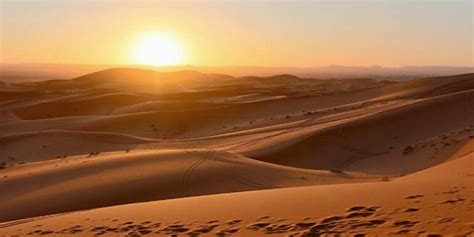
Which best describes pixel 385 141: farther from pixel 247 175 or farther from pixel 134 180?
pixel 134 180

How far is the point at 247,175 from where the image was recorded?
1121 cm

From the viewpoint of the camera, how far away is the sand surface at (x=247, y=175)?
628 cm

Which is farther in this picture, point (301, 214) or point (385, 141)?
point (385, 141)

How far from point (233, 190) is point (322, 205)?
12.2ft

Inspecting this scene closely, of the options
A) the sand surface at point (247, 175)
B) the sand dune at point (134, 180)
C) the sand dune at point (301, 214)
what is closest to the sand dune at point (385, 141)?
the sand surface at point (247, 175)

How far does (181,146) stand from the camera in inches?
733

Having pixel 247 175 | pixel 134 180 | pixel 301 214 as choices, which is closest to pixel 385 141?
pixel 247 175

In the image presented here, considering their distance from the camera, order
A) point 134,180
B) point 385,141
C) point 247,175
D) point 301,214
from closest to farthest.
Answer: point 301,214
point 134,180
point 247,175
point 385,141

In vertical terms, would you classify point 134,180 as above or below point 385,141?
above

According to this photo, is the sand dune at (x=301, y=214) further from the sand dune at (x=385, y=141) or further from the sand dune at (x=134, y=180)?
the sand dune at (x=385, y=141)

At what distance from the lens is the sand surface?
6277 millimetres

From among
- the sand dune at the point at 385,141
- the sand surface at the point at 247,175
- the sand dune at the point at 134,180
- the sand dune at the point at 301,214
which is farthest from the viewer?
the sand dune at the point at 385,141

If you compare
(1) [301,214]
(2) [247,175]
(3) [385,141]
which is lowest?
(3) [385,141]

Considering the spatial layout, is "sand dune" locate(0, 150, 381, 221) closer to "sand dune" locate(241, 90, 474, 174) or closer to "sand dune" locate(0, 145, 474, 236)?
"sand dune" locate(0, 145, 474, 236)
